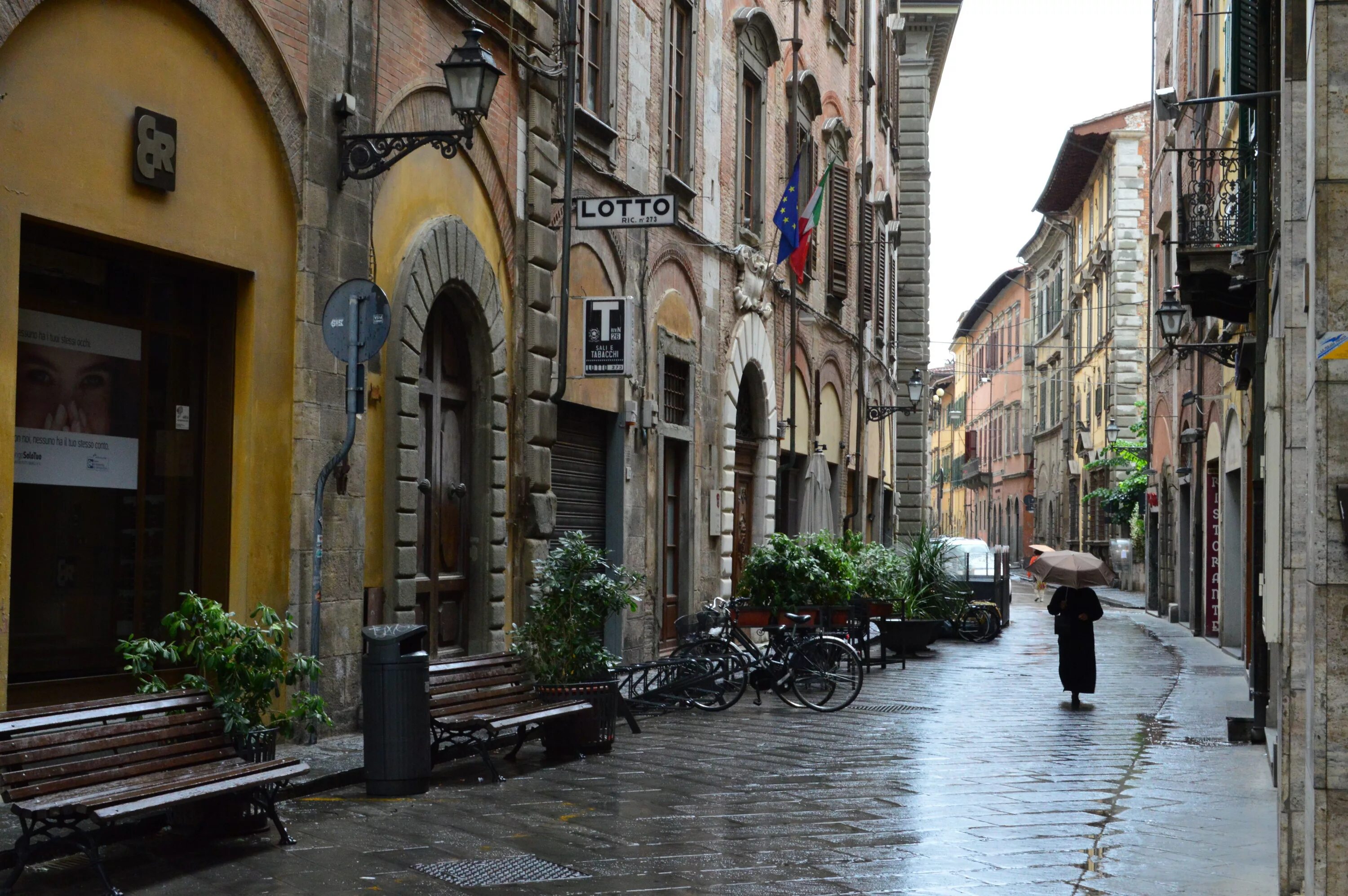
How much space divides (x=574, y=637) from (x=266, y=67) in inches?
164

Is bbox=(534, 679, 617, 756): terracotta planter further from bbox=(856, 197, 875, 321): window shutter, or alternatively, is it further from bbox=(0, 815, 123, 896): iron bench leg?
bbox=(856, 197, 875, 321): window shutter

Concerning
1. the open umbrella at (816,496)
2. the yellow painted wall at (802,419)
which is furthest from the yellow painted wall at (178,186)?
the yellow painted wall at (802,419)

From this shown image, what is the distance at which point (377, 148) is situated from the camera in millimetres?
10398

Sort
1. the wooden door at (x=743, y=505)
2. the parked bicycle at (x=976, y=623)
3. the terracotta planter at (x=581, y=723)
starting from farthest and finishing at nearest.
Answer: the parked bicycle at (x=976, y=623) → the wooden door at (x=743, y=505) → the terracotta planter at (x=581, y=723)

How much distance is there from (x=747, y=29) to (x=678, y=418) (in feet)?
18.2

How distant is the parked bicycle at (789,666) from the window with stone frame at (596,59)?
5.10 metres

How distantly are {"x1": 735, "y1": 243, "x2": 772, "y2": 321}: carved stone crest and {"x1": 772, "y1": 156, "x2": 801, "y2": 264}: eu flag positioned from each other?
2.67 feet

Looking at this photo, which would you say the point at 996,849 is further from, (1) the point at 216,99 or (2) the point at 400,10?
(2) the point at 400,10

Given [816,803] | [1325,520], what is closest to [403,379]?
[816,803]

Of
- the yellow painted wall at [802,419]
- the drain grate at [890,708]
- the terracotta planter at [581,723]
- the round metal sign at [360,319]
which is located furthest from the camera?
the yellow painted wall at [802,419]

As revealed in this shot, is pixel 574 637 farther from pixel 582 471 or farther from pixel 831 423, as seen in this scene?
pixel 831 423

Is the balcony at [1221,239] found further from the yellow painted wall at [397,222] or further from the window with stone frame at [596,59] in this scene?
the yellow painted wall at [397,222]

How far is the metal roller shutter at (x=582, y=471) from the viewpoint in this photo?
1490cm

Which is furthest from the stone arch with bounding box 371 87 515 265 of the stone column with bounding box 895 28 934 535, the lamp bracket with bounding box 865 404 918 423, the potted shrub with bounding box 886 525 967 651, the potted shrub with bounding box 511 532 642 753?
the stone column with bounding box 895 28 934 535
